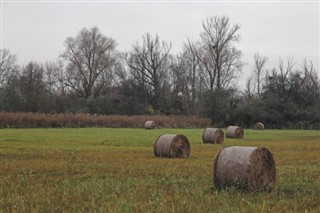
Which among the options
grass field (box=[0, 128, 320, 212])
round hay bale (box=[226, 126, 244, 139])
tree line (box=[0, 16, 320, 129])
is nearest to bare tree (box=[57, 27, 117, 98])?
tree line (box=[0, 16, 320, 129])

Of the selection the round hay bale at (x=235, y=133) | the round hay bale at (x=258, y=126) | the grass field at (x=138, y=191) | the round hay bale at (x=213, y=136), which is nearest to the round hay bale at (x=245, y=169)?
the grass field at (x=138, y=191)

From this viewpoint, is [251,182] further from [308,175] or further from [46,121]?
[46,121]

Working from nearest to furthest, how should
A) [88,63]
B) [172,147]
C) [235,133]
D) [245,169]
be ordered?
1. [245,169]
2. [172,147]
3. [235,133]
4. [88,63]

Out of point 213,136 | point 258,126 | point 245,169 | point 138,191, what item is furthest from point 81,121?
point 245,169

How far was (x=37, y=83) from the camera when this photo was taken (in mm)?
89625

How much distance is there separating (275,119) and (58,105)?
35.4 metres

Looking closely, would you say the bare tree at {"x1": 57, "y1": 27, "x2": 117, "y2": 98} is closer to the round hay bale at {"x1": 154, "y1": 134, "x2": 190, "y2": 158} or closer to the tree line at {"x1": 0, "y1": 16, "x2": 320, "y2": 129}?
the tree line at {"x1": 0, "y1": 16, "x2": 320, "y2": 129}

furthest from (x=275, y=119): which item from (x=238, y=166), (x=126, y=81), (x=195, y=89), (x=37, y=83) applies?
(x=238, y=166)

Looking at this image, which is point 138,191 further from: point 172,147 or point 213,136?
point 213,136

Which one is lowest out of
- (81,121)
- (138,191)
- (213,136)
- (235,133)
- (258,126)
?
(138,191)

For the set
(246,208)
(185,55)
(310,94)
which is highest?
(185,55)

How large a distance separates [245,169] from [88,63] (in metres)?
84.7

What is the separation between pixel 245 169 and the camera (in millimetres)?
9484

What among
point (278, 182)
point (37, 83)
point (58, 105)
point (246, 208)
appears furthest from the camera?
point (37, 83)
